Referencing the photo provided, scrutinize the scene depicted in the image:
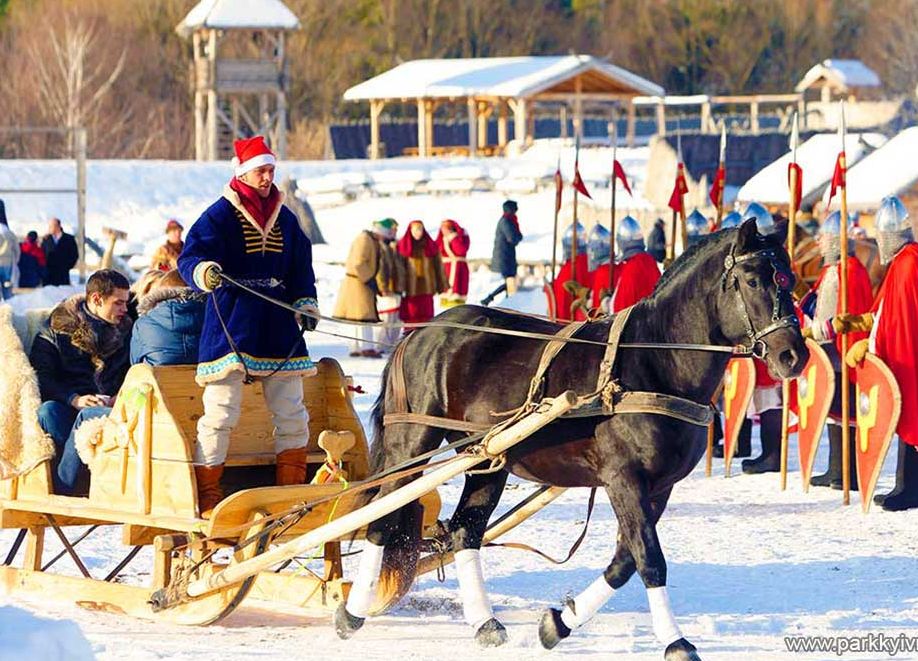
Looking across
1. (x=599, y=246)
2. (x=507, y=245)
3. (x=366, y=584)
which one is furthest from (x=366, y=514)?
(x=507, y=245)

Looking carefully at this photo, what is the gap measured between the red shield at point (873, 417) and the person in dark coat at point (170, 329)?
3.77 meters

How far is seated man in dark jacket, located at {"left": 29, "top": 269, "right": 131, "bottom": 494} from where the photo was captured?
8172mm

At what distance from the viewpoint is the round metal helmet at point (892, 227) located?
34.3 feet

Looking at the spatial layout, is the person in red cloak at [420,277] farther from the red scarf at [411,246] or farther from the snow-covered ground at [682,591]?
the snow-covered ground at [682,591]

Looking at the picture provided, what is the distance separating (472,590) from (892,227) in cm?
416

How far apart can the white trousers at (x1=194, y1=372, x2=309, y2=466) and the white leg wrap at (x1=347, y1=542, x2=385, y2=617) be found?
60cm

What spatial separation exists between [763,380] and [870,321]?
6.92 ft

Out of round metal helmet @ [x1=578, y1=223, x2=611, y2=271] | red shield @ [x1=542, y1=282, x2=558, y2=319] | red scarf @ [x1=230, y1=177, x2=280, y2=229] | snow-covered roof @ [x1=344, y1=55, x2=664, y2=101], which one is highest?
snow-covered roof @ [x1=344, y1=55, x2=664, y2=101]

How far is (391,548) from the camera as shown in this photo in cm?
754

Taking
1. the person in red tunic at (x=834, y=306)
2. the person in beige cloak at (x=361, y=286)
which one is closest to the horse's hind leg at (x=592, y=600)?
the person in red tunic at (x=834, y=306)

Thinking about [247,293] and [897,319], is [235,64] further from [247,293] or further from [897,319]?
[247,293]

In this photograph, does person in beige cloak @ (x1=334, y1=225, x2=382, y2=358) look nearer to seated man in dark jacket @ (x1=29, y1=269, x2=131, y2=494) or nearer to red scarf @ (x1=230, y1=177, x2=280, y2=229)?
seated man in dark jacket @ (x1=29, y1=269, x2=131, y2=494)

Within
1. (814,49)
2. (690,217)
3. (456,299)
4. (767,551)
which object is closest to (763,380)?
(767,551)

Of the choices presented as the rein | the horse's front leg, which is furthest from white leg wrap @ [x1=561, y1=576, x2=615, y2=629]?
the rein
